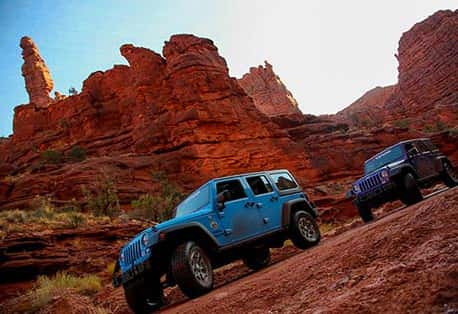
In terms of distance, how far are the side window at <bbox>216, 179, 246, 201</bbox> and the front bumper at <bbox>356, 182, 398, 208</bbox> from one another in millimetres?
4909

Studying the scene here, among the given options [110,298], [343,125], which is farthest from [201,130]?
[110,298]

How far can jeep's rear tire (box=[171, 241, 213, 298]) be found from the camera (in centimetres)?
545

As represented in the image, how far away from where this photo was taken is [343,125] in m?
45.9

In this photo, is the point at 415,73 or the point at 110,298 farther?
the point at 415,73

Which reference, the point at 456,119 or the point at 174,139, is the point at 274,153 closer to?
the point at 174,139

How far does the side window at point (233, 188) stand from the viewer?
7.20 metres

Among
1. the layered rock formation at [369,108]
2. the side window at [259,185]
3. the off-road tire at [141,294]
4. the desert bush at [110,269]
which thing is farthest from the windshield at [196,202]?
the layered rock formation at [369,108]

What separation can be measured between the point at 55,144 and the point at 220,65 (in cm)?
2658

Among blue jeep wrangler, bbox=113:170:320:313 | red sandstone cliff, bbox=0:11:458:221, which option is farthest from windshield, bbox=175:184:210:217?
red sandstone cliff, bbox=0:11:458:221

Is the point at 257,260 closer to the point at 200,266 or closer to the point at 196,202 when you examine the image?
the point at 196,202

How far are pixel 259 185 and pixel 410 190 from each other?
15.5 ft

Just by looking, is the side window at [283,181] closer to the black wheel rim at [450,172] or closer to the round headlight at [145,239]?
the round headlight at [145,239]

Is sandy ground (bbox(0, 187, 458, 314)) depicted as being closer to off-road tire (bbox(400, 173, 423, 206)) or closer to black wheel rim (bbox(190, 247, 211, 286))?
black wheel rim (bbox(190, 247, 211, 286))

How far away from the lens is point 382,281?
8.64 feet
